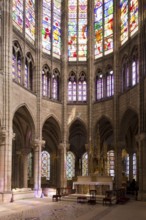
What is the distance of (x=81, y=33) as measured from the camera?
4431 cm

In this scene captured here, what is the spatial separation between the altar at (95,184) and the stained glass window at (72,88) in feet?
42.7

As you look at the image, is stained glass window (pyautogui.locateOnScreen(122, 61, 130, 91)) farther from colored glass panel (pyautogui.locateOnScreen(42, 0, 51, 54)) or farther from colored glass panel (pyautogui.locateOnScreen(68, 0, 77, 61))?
colored glass panel (pyautogui.locateOnScreen(42, 0, 51, 54))

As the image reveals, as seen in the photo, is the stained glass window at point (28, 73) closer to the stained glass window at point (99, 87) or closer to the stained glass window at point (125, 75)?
the stained glass window at point (99, 87)

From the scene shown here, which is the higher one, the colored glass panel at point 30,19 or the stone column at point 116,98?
the colored glass panel at point 30,19

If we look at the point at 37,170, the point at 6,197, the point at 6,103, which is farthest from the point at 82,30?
the point at 6,197

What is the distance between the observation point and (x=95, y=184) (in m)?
30.8

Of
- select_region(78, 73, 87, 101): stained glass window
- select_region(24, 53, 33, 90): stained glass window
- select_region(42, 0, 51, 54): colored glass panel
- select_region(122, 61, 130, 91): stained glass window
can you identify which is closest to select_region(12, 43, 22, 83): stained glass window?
select_region(24, 53, 33, 90): stained glass window

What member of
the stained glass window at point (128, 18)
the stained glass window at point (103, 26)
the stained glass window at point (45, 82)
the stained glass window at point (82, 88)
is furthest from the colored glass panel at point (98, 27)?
the stained glass window at point (45, 82)

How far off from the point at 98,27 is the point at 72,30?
10.5 feet

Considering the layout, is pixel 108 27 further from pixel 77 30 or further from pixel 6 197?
pixel 6 197

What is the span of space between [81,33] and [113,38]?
4.84 meters

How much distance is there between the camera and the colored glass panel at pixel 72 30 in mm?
44031

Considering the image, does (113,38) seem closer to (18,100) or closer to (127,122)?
(127,122)

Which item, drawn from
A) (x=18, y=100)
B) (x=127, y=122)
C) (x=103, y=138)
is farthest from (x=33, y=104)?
(x=103, y=138)
